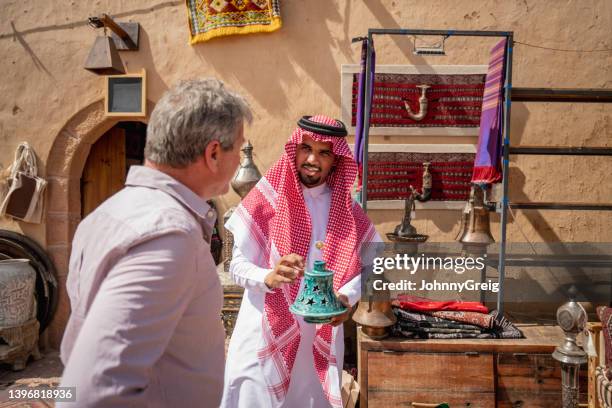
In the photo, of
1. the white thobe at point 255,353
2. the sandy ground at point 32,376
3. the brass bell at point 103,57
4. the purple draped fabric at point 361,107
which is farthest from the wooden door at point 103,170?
the white thobe at point 255,353

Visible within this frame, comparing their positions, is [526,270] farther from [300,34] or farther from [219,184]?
[219,184]

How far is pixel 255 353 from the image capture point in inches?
79.1

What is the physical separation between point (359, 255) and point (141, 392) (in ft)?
4.79

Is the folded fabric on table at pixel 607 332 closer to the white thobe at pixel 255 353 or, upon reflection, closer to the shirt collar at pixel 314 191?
the white thobe at pixel 255 353

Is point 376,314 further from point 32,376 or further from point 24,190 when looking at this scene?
point 24,190

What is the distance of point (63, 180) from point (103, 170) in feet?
2.18

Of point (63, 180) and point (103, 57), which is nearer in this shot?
point (103, 57)

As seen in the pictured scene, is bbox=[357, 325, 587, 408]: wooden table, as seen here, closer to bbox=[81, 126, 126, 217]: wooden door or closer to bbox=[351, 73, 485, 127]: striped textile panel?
bbox=[351, 73, 485, 127]: striped textile panel

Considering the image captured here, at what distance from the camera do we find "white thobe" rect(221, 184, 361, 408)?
1970mm

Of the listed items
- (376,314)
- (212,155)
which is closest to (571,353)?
(376,314)

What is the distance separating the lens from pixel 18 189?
448 centimetres

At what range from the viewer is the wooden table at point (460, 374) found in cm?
286

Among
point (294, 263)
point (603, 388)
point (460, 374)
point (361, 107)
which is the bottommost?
point (460, 374)

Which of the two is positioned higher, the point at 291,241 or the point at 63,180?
the point at 63,180
